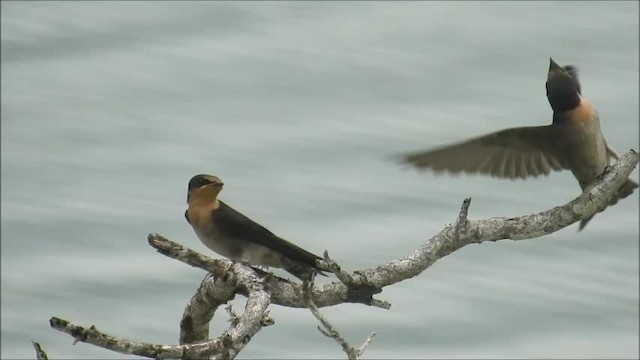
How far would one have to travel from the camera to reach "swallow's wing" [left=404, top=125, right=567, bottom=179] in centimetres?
948

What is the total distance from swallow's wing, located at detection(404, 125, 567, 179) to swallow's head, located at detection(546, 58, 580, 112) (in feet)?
0.70

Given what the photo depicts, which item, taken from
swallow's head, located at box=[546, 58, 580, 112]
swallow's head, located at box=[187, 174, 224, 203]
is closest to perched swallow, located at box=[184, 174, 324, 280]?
swallow's head, located at box=[187, 174, 224, 203]

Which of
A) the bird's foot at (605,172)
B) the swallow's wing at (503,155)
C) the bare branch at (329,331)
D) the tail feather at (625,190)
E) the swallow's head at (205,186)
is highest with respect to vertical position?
the swallow's wing at (503,155)

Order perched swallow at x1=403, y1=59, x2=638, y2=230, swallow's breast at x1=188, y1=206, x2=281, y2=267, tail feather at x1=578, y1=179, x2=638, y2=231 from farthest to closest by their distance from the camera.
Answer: perched swallow at x1=403, y1=59, x2=638, y2=230 → tail feather at x1=578, y1=179, x2=638, y2=231 → swallow's breast at x1=188, y1=206, x2=281, y2=267

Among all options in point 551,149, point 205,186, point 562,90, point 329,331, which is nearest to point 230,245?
point 205,186

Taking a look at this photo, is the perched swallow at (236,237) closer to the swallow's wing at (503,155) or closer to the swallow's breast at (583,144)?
the swallow's breast at (583,144)

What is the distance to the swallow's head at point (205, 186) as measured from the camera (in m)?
7.70

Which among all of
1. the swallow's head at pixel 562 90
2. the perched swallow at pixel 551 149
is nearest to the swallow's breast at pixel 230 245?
the perched swallow at pixel 551 149

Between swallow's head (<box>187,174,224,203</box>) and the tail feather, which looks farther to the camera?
the tail feather

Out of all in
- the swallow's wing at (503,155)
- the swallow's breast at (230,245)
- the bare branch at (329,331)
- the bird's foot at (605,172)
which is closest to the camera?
the bare branch at (329,331)

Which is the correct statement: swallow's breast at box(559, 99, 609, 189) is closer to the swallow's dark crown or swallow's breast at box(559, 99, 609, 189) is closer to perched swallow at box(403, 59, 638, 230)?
perched swallow at box(403, 59, 638, 230)

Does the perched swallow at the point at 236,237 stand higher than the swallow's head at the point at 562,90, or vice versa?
the swallow's head at the point at 562,90

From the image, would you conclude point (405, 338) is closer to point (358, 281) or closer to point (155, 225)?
point (155, 225)

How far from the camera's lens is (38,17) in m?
16.5
